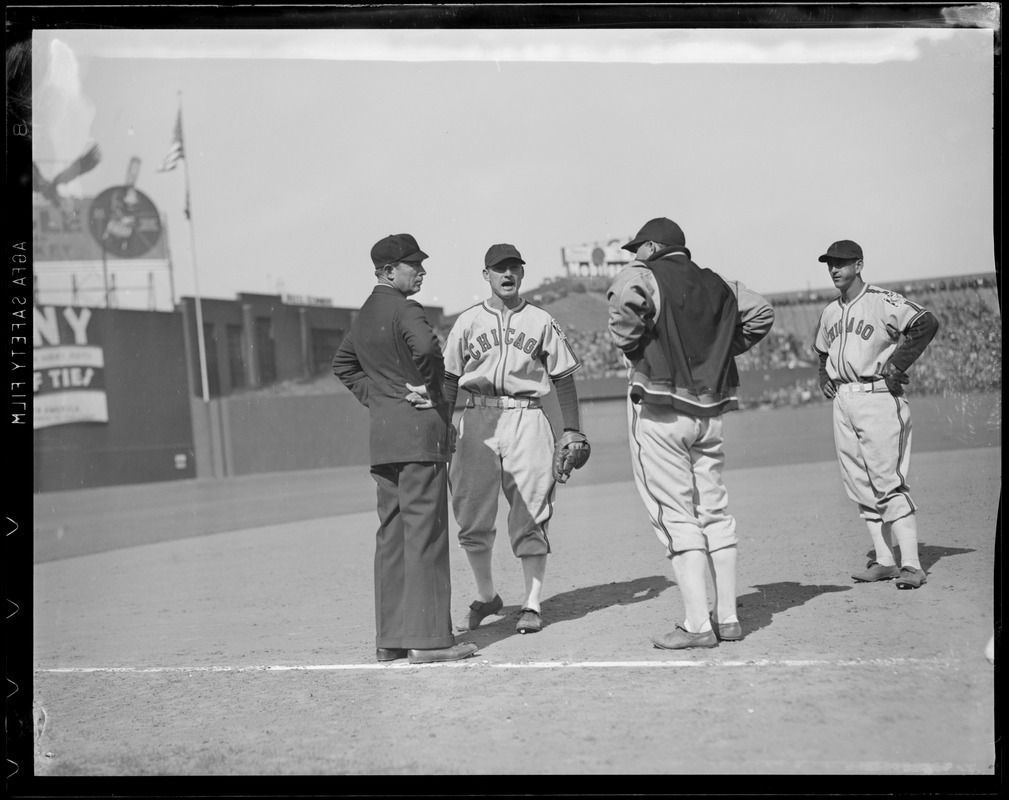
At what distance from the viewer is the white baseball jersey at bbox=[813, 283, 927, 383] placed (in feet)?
14.9

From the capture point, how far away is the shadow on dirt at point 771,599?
4.06 m

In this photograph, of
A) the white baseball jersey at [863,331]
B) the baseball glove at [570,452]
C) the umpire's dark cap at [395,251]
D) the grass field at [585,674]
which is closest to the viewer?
the grass field at [585,674]

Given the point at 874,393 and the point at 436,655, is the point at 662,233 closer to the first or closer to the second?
the point at 874,393

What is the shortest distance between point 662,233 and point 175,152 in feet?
6.63

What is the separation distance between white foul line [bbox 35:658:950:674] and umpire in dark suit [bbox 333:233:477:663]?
0.29ft

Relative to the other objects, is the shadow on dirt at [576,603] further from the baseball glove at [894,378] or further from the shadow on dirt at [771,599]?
the baseball glove at [894,378]

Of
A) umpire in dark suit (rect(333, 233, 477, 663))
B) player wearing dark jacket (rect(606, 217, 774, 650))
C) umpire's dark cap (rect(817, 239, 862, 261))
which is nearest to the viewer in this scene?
player wearing dark jacket (rect(606, 217, 774, 650))

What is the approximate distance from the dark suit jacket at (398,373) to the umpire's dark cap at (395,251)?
0.36 feet

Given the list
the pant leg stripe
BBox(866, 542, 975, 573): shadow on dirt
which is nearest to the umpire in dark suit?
the pant leg stripe

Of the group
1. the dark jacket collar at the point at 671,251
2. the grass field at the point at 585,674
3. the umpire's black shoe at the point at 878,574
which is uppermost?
the dark jacket collar at the point at 671,251

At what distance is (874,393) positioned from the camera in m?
4.64

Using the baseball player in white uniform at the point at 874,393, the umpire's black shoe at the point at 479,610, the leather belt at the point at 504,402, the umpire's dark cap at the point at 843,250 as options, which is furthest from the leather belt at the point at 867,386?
the umpire's black shoe at the point at 479,610

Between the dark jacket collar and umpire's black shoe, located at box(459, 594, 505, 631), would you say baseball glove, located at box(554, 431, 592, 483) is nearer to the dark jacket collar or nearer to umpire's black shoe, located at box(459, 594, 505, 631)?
umpire's black shoe, located at box(459, 594, 505, 631)

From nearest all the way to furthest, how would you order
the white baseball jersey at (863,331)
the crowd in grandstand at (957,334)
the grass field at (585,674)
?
the grass field at (585,674) → the crowd in grandstand at (957,334) → the white baseball jersey at (863,331)
